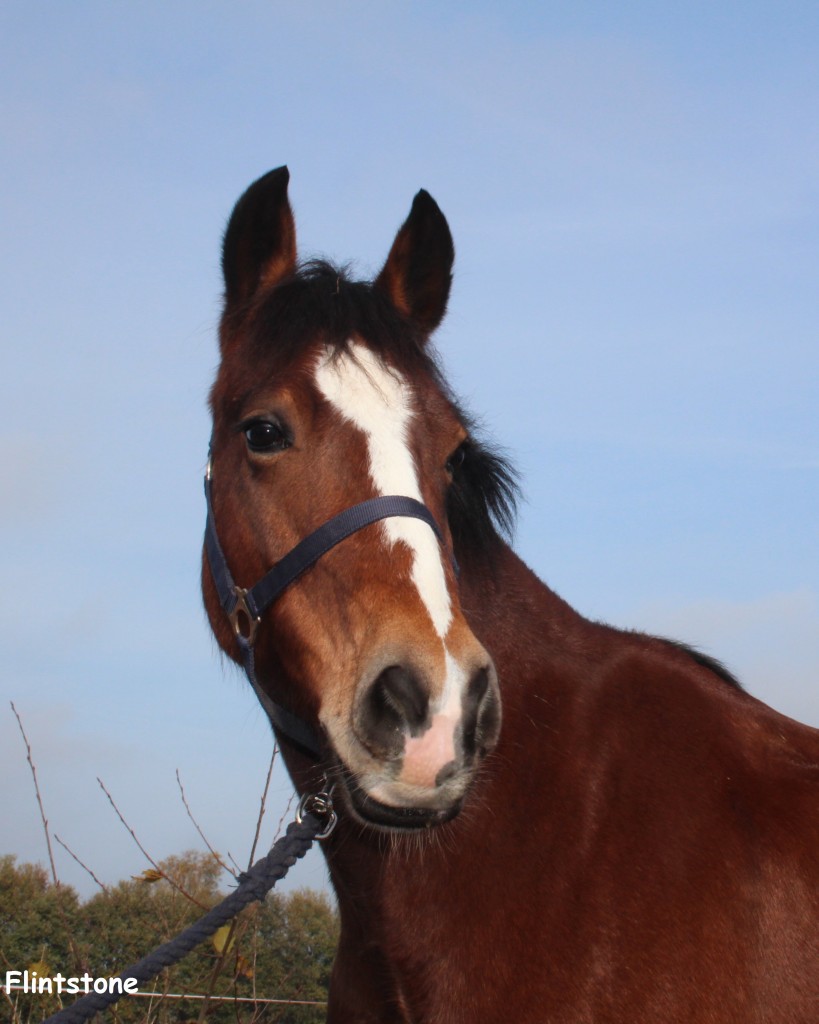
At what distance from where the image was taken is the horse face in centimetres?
255

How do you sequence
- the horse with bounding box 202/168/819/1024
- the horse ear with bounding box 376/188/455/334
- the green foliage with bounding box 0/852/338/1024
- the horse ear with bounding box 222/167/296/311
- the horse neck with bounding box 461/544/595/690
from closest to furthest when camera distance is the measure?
the horse with bounding box 202/168/819/1024, the horse neck with bounding box 461/544/595/690, the horse ear with bounding box 222/167/296/311, the horse ear with bounding box 376/188/455/334, the green foliage with bounding box 0/852/338/1024

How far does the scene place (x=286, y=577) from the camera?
302 centimetres

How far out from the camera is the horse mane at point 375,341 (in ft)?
11.1

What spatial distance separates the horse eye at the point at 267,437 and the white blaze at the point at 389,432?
201mm

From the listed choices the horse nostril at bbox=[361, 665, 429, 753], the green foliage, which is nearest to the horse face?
the horse nostril at bbox=[361, 665, 429, 753]

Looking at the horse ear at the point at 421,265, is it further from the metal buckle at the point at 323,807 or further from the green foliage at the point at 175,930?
the green foliage at the point at 175,930

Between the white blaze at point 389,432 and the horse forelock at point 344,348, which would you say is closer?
the white blaze at point 389,432

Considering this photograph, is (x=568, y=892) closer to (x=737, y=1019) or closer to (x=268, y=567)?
(x=737, y=1019)

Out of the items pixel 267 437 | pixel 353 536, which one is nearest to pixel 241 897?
pixel 353 536

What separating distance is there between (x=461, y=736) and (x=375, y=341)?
152 cm

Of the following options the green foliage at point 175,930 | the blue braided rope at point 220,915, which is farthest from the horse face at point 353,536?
the green foliage at point 175,930

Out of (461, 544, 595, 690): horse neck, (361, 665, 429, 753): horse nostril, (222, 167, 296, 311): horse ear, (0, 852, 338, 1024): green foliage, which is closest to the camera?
(361, 665, 429, 753): horse nostril

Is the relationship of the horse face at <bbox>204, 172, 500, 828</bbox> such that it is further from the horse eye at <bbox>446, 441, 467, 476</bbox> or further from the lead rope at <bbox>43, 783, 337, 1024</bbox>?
the lead rope at <bbox>43, 783, 337, 1024</bbox>

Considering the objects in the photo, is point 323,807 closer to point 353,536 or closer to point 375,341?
point 353,536
